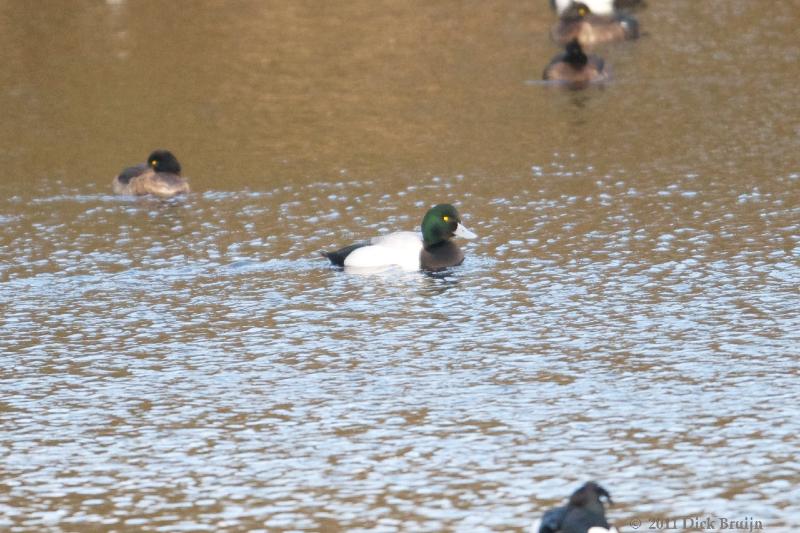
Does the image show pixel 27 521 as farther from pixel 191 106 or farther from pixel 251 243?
pixel 191 106

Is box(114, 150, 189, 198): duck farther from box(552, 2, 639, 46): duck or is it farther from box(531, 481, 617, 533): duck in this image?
Answer: box(552, 2, 639, 46): duck

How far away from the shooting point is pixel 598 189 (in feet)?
66.1

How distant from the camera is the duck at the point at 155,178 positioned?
21.4 metres

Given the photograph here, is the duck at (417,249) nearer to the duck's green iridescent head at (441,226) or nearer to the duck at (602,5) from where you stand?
the duck's green iridescent head at (441,226)

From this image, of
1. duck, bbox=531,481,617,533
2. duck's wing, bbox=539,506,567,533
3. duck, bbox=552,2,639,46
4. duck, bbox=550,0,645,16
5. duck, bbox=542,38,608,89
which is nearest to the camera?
duck, bbox=531,481,617,533

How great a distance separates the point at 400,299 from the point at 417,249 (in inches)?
60.1

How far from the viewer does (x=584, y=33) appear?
3497cm

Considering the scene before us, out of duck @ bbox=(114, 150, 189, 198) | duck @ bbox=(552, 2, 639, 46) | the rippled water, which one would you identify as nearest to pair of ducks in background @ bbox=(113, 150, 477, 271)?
the rippled water

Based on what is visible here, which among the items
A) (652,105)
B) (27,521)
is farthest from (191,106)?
(27,521)

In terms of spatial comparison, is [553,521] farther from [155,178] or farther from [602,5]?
[602,5]

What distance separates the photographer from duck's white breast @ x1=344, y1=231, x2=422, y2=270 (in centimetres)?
1691

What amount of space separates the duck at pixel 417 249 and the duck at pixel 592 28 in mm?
17542

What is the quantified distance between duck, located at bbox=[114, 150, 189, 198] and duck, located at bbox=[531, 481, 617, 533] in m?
13.8

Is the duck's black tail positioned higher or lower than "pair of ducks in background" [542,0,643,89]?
lower
